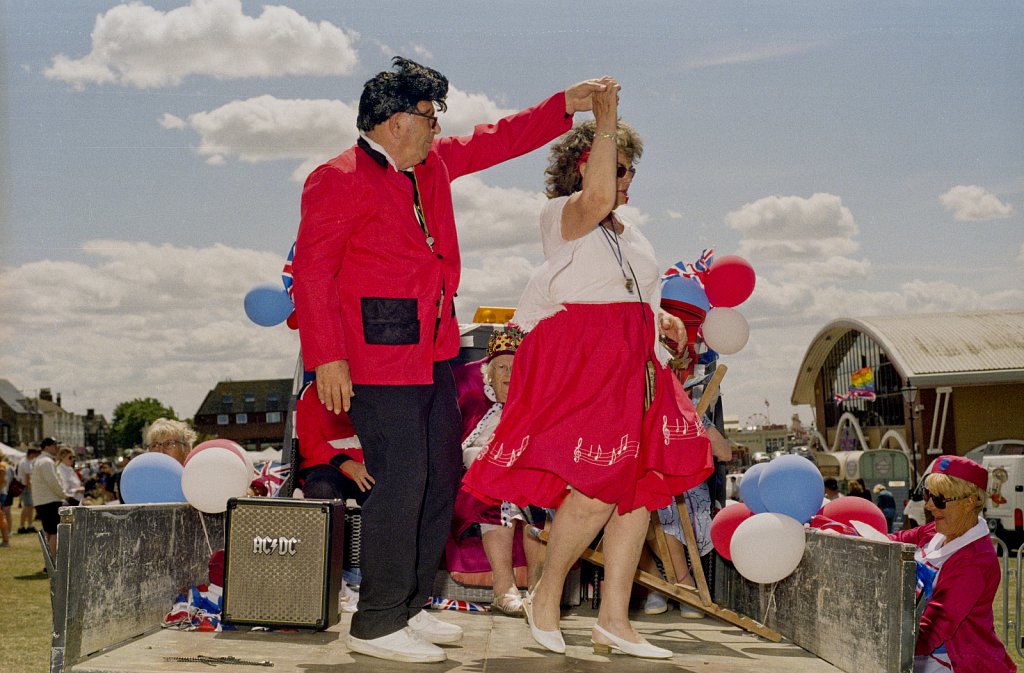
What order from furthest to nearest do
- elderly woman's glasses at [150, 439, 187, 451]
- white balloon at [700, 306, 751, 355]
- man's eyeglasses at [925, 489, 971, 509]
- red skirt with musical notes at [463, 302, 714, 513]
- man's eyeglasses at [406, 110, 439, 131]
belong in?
1. elderly woman's glasses at [150, 439, 187, 451]
2. white balloon at [700, 306, 751, 355]
3. man's eyeglasses at [925, 489, 971, 509]
4. man's eyeglasses at [406, 110, 439, 131]
5. red skirt with musical notes at [463, 302, 714, 513]

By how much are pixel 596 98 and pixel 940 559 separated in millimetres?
2274

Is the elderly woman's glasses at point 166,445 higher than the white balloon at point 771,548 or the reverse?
higher

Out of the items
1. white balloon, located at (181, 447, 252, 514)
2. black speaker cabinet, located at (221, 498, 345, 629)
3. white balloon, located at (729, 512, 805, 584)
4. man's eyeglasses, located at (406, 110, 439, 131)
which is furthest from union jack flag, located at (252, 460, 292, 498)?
white balloon, located at (729, 512, 805, 584)

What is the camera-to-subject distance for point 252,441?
94688 mm

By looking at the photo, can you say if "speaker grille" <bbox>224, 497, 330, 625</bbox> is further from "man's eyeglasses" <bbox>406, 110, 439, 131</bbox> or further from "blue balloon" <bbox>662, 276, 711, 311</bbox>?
"blue balloon" <bbox>662, 276, 711, 311</bbox>

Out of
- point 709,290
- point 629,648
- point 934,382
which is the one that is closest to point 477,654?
point 629,648

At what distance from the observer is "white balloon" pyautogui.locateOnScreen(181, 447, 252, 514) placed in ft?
12.2

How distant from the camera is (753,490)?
13.2 feet

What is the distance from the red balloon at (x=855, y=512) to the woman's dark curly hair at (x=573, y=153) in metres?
1.70

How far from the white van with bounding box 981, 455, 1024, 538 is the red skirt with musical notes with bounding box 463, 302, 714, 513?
15772 mm

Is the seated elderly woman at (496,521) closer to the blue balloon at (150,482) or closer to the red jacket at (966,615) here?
the blue balloon at (150,482)

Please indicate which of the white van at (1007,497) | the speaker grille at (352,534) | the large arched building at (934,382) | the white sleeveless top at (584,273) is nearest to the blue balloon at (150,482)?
the speaker grille at (352,534)

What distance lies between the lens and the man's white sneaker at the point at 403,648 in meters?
3.03

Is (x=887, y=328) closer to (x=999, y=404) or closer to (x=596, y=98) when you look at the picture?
(x=999, y=404)
